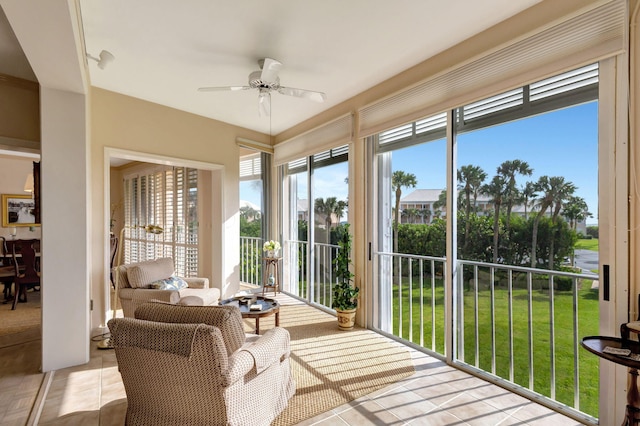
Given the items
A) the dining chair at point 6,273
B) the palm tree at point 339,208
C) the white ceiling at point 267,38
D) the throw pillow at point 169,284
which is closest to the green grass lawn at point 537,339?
the palm tree at point 339,208

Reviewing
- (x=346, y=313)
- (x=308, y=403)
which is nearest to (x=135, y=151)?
(x=346, y=313)

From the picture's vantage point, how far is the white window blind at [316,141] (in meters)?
3.95

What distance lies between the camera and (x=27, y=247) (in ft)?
15.2

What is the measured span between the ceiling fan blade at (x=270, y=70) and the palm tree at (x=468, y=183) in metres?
1.87

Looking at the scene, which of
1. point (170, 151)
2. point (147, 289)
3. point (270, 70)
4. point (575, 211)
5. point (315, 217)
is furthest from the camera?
point (315, 217)

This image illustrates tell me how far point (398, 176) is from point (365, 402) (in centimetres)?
227

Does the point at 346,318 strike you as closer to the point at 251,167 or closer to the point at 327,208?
the point at 327,208

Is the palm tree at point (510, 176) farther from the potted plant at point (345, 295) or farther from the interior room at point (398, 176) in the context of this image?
the potted plant at point (345, 295)

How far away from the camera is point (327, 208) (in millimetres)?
4684

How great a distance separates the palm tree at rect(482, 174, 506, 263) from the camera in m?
2.65

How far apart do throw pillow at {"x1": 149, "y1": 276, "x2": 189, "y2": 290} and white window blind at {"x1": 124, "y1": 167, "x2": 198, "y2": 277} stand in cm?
151

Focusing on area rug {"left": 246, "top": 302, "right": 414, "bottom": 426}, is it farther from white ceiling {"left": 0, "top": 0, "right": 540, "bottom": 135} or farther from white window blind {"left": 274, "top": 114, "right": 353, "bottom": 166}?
white ceiling {"left": 0, "top": 0, "right": 540, "bottom": 135}

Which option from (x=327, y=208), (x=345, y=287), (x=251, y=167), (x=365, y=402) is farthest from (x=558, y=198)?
(x=251, y=167)

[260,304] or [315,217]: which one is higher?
[315,217]
